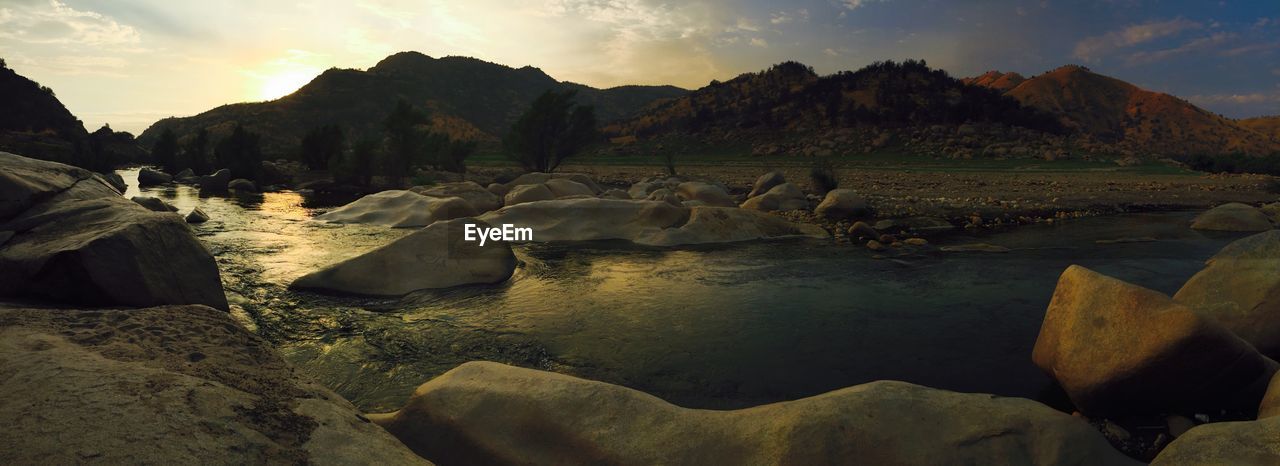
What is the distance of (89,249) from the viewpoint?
5.40 metres

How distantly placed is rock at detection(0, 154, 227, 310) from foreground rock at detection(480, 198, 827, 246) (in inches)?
323

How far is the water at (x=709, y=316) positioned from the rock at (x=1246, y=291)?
1774 mm

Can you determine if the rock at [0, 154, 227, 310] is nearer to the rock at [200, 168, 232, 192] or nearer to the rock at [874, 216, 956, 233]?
the rock at [874, 216, 956, 233]

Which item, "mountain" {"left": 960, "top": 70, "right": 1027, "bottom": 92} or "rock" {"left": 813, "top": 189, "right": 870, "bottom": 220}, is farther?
"mountain" {"left": 960, "top": 70, "right": 1027, "bottom": 92}

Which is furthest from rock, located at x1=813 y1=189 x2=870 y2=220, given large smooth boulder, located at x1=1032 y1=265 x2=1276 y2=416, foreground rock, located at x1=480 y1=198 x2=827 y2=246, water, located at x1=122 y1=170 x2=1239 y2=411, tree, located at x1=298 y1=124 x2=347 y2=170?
tree, located at x1=298 y1=124 x2=347 y2=170

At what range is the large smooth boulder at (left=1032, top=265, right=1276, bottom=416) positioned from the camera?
4617 mm

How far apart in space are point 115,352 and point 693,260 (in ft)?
31.8

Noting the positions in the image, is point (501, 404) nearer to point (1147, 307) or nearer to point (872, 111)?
point (1147, 307)

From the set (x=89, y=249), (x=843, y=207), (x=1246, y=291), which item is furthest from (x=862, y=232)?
(x=89, y=249)

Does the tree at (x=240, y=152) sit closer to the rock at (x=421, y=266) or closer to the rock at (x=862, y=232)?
the rock at (x=421, y=266)

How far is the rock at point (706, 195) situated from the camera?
2077 centimetres

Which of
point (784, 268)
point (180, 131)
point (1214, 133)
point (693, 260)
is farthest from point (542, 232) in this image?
point (180, 131)

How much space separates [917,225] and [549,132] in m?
29.7

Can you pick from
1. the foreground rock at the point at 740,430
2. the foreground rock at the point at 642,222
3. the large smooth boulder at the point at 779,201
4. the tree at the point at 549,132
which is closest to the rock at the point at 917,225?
the foreground rock at the point at 642,222
